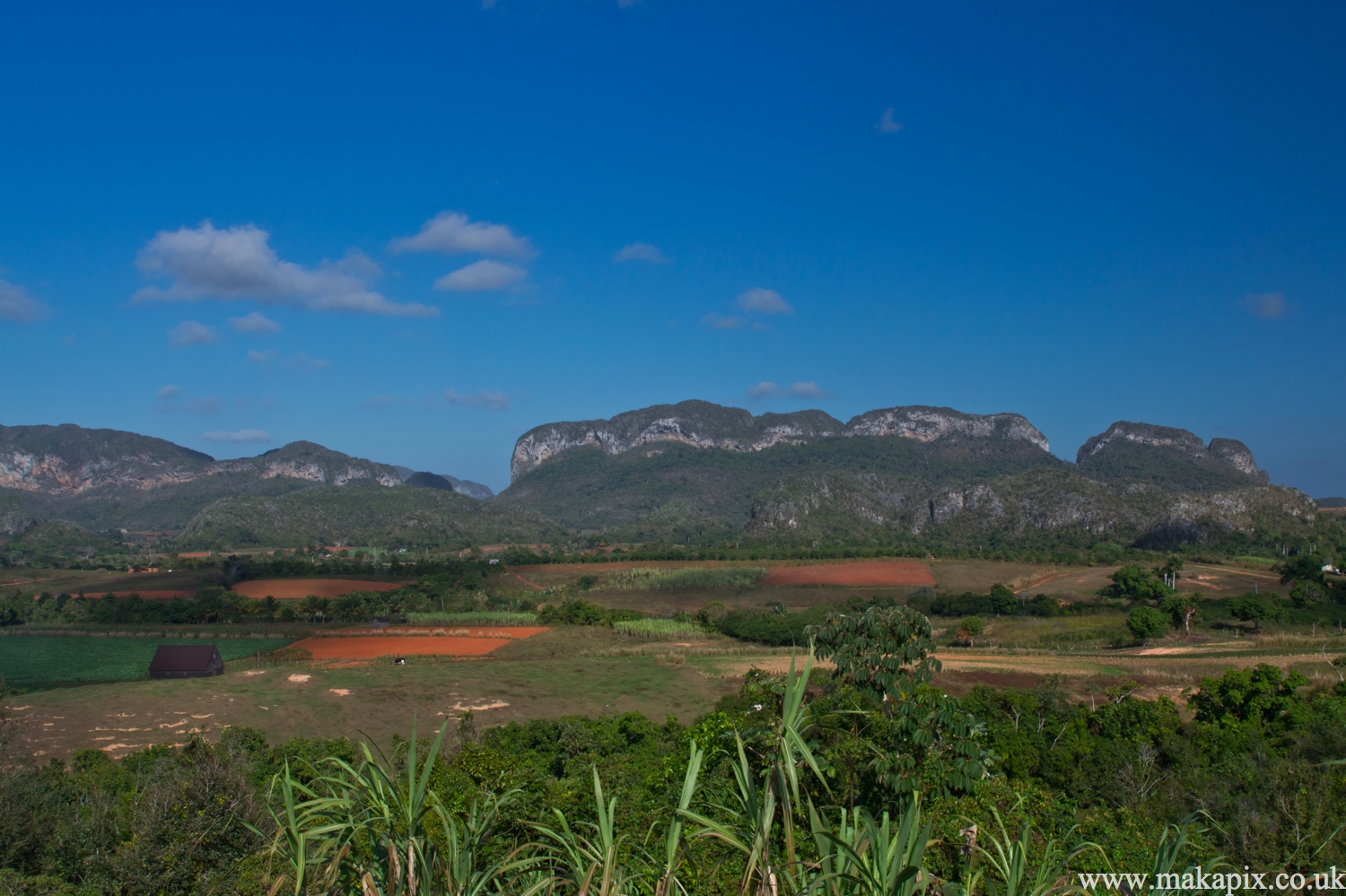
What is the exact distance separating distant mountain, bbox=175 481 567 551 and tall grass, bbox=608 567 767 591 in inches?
2480

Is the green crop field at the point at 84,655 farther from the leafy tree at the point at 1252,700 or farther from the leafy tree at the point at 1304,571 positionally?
the leafy tree at the point at 1304,571

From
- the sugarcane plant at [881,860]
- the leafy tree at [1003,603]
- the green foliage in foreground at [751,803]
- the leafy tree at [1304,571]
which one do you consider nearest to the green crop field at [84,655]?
the green foliage in foreground at [751,803]

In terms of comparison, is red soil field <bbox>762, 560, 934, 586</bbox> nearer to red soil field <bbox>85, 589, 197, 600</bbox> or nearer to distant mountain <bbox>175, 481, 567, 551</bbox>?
red soil field <bbox>85, 589, 197, 600</bbox>

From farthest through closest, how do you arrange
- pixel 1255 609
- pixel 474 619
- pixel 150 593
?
pixel 150 593 → pixel 474 619 → pixel 1255 609

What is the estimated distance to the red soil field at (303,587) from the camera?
269 ft

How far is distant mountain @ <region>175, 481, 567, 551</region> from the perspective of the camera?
511 ft

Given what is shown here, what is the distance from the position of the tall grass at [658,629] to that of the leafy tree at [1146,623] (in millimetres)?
30707

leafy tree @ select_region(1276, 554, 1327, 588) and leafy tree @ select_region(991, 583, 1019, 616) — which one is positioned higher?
leafy tree @ select_region(1276, 554, 1327, 588)

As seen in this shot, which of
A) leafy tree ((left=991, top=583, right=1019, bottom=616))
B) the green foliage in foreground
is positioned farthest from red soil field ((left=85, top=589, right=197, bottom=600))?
leafy tree ((left=991, top=583, right=1019, bottom=616))

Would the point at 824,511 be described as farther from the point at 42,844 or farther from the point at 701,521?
the point at 42,844

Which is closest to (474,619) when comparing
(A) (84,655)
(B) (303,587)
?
(B) (303,587)

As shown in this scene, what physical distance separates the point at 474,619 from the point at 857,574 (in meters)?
42.1

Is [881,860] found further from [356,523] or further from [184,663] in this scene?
[356,523]

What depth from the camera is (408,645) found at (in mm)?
60312
